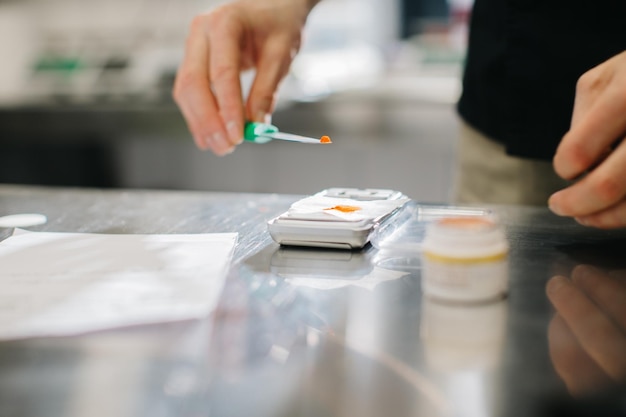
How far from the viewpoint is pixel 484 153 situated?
104cm

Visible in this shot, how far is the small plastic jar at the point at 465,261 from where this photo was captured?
1.49 ft

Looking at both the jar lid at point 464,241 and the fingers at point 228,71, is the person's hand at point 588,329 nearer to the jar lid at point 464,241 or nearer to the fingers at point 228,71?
the jar lid at point 464,241

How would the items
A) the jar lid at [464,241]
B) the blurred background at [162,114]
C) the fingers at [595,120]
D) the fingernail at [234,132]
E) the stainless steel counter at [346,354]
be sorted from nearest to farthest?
the stainless steel counter at [346,354]
the jar lid at [464,241]
the fingers at [595,120]
the fingernail at [234,132]
the blurred background at [162,114]

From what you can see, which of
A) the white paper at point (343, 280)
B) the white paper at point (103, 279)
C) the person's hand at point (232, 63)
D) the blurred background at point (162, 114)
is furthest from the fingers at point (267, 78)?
the blurred background at point (162, 114)

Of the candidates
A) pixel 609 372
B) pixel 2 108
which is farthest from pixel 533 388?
pixel 2 108

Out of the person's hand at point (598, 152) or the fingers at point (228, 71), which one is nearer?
the person's hand at point (598, 152)

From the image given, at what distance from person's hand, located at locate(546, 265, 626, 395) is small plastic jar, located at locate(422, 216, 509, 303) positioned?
5 cm

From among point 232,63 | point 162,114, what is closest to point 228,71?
point 232,63

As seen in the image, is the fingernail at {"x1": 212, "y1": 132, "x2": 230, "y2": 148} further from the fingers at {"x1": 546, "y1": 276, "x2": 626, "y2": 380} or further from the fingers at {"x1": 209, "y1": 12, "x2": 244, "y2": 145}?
the fingers at {"x1": 546, "y1": 276, "x2": 626, "y2": 380}

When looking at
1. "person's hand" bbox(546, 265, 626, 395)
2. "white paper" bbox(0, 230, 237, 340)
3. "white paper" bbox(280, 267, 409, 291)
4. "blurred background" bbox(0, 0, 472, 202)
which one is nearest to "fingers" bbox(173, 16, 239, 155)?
"white paper" bbox(0, 230, 237, 340)

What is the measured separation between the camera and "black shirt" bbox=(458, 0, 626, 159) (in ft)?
2.79

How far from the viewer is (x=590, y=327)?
0.43 metres

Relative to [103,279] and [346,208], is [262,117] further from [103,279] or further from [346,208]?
[103,279]

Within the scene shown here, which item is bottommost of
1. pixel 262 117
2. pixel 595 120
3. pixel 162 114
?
pixel 162 114
